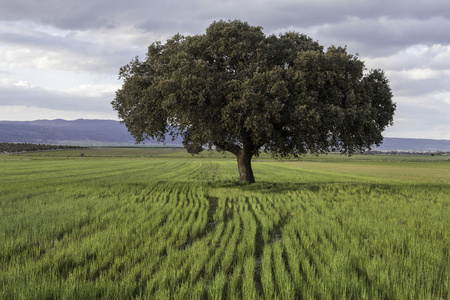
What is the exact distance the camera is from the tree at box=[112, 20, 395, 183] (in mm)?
21688

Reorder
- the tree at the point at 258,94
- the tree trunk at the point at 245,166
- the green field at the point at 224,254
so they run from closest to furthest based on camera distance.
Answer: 1. the green field at the point at 224,254
2. the tree at the point at 258,94
3. the tree trunk at the point at 245,166

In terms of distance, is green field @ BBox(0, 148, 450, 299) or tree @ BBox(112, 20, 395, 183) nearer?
green field @ BBox(0, 148, 450, 299)

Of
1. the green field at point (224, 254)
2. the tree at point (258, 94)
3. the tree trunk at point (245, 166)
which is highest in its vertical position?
the tree at point (258, 94)

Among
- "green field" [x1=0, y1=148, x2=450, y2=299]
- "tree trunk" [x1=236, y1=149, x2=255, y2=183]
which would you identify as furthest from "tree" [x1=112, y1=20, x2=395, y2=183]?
"green field" [x1=0, y1=148, x2=450, y2=299]

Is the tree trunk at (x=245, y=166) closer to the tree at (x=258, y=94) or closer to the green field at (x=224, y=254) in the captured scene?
the tree at (x=258, y=94)

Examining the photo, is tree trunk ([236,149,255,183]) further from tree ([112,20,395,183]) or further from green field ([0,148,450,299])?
green field ([0,148,450,299])

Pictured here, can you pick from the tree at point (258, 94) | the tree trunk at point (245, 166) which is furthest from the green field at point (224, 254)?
the tree trunk at point (245, 166)

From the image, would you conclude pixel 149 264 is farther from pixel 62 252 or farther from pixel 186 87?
pixel 186 87

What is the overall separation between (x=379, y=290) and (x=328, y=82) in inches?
803

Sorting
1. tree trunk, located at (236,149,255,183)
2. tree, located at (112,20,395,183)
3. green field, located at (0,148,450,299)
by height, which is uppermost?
tree, located at (112,20,395,183)

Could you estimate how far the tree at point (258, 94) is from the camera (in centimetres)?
2169

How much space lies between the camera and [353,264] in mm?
7516

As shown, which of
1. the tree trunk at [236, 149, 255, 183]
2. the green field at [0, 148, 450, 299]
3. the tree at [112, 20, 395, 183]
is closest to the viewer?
the green field at [0, 148, 450, 299]

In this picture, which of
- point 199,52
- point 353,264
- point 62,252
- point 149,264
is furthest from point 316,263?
point 199,52
